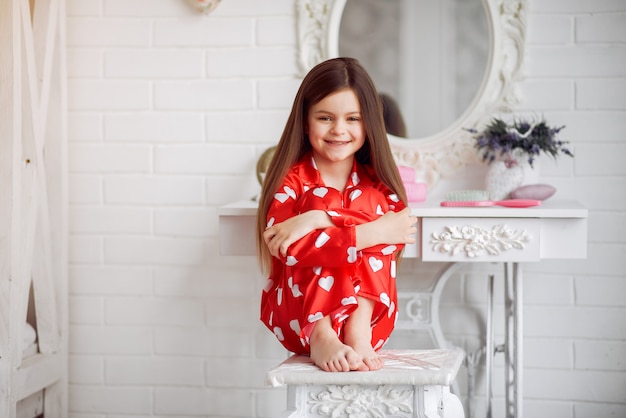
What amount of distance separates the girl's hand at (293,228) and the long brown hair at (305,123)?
146mm

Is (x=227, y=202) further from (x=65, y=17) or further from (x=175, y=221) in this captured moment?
(x=65, y=17)

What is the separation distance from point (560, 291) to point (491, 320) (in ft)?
0.78

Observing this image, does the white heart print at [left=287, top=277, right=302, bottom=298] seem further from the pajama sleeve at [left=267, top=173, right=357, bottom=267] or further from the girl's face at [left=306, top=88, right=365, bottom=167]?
the girl's face at [left=306, top=88, right=365, bottom=167]

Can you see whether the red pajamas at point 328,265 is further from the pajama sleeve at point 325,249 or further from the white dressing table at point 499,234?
the white dressing table at point 499,234

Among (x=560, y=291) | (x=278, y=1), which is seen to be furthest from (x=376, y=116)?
(x=560, y=291)

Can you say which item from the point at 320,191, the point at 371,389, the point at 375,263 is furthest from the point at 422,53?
the point at 371,389

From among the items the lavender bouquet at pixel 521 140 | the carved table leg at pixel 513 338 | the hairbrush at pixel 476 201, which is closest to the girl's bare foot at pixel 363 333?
the hairbrush at pixel 476 201

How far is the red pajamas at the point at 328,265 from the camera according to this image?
164 centimetres

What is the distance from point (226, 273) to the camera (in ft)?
8.39

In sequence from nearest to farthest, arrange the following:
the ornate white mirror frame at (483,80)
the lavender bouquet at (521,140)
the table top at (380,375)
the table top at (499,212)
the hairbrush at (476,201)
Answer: the table top at (380,375) → the table top at (499,212) → the hairbrush at (476,201) → the lavender bouquet at (521,140) → the ornate white mirror frame at (483,80)

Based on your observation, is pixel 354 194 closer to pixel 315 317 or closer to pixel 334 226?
pixel 334 226

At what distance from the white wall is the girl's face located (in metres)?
0.65

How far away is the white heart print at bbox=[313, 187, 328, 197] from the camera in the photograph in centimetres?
178

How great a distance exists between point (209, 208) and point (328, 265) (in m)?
0.97
